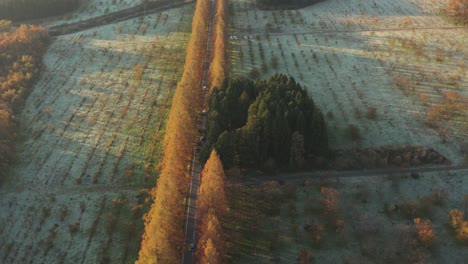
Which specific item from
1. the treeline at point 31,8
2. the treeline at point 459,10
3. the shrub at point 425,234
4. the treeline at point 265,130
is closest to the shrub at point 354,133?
the treeline at point 265,130

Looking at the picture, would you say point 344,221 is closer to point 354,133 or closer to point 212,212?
point 212,212

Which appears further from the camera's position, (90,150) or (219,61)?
(219,61)

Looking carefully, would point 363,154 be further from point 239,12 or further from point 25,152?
point 239,12

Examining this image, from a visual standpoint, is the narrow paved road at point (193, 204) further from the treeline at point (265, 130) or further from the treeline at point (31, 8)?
the treeline at point (31, 8)

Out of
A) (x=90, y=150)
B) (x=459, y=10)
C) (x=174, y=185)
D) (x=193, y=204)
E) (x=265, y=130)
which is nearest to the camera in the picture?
(x=174, y=185)

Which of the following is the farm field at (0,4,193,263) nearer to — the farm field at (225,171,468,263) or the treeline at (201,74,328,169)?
the treeline at (201,74,328,169)

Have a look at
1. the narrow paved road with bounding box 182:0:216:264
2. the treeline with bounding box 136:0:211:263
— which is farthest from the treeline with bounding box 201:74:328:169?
the treeline with bounding box 136:0:211:263

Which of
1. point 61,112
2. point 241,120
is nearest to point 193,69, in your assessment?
point 241,120

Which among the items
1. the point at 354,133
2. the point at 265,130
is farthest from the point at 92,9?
the point at 354,133
